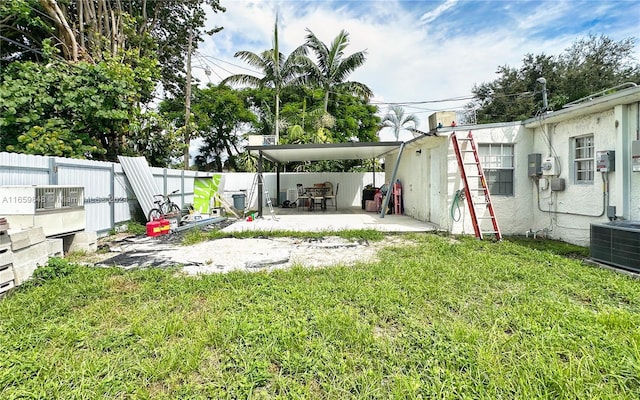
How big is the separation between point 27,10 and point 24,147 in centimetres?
412

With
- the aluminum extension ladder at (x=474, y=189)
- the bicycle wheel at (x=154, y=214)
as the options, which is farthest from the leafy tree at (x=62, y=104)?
the aluminum extension ladder at (x=474, y=189)

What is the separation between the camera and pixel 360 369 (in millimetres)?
2047

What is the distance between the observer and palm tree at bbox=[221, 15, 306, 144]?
15174 mm

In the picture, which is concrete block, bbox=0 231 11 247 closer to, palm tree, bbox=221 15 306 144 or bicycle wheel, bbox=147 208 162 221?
bicycle wheel, bbox=147 208 162 221

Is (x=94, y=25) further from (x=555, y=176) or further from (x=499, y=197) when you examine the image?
(x=555, y=176)

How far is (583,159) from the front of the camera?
19.0ft

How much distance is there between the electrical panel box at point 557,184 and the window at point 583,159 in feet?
0.77

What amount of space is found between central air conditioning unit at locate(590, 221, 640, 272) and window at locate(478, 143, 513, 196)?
276 cm

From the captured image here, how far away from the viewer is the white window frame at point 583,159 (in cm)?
566

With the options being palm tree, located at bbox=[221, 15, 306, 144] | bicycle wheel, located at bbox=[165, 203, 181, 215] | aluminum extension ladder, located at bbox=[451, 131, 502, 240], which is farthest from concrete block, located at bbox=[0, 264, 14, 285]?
palm tree, located at bbox=[221, 15, 306, 144]

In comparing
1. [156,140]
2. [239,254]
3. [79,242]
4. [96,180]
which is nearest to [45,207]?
[79,242]

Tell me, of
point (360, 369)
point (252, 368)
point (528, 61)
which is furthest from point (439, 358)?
point (528, 61)

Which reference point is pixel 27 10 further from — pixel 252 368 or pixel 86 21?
pixel 252 368

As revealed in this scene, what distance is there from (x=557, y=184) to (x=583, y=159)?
26.7 inches
